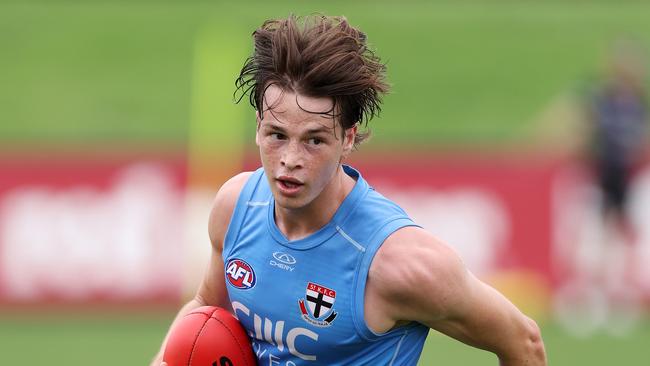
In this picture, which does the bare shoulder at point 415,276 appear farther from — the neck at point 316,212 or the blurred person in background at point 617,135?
the blurred person in background at point 617,135

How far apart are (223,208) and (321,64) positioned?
89cm

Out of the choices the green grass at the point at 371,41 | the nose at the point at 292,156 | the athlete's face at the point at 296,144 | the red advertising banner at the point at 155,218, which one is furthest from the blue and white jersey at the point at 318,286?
the green grass at the point at 371,41

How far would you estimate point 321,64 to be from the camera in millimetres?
4934

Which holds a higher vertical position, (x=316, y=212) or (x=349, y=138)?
(x=349, y=138)

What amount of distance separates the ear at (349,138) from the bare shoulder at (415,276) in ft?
1.16

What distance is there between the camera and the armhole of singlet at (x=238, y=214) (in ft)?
17.9

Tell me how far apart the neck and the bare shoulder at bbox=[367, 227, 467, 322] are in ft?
0.92

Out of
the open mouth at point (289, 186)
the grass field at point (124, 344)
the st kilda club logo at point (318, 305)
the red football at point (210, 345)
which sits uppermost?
the open mouth at point (289, 186)

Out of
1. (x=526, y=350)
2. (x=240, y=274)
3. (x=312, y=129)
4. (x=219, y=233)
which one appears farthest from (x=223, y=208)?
(x=526, y=350)

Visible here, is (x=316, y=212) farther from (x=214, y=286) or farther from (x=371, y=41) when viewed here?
(x=371, y=41)

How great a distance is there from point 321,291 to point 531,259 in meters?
8.13

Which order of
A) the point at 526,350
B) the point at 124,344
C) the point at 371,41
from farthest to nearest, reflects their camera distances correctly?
the point at 371,41 < the point at 124,344 < the point at 526,350

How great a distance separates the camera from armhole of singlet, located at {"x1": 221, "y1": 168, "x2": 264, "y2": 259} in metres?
5.45

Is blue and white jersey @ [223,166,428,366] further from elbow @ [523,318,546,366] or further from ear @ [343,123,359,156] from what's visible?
elbow @ [523,318,546,366]
